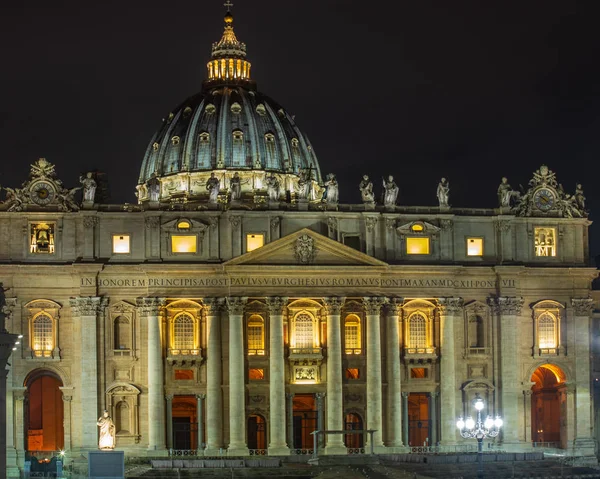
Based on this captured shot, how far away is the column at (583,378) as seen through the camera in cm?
10638

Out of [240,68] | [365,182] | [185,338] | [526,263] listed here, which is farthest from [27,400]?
[240,68]

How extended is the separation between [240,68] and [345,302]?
5864 centimetres

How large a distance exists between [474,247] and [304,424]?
18.4m

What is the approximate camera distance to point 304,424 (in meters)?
106

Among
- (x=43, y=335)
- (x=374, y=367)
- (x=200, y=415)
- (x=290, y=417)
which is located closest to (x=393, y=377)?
(x=374, y=367)

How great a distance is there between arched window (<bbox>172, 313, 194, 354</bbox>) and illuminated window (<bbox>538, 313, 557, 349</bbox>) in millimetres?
26392

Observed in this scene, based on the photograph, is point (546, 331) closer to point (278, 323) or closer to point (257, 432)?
point (278, 323)

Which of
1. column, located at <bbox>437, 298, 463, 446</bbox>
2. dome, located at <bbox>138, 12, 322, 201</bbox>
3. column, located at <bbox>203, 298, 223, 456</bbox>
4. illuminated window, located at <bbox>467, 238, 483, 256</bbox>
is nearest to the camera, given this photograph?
column, located at <bbox>203, 298, 223, 456</bbox>

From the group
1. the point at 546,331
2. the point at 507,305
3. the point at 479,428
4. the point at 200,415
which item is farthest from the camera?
the point at 546,331

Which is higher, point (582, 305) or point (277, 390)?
point (582, 305)

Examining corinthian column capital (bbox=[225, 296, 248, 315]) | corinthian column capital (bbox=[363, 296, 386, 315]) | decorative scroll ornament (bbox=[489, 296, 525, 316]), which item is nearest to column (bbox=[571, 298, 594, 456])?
decorative scroll ornament (bbox=[489, 296, 525, 316])

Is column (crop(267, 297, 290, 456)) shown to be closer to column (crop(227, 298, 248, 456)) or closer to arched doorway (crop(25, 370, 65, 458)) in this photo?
column (crop(227, 298, 248, 456))

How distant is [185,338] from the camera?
4075 inches

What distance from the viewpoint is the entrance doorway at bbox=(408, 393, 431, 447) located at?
348 feet
